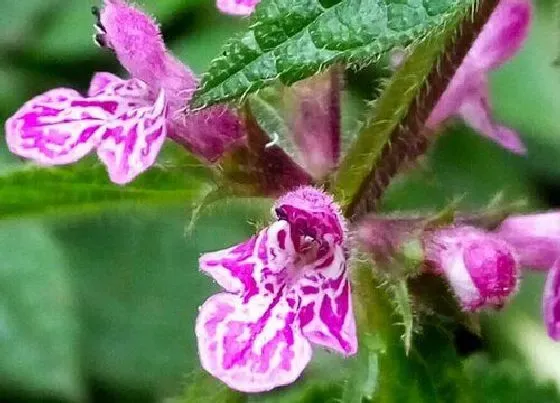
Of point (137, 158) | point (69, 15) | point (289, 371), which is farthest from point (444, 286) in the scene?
point (69, 15)

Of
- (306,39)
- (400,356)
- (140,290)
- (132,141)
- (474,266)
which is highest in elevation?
(306,39)

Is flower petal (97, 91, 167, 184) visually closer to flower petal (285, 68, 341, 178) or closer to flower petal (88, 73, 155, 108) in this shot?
flower petal (88, 73, 155, 108)

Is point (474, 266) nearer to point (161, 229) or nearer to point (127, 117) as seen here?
point (127, 117)

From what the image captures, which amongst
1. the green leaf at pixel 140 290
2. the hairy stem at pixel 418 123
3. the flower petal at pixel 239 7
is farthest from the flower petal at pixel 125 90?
the green leaf at pixel 140 290

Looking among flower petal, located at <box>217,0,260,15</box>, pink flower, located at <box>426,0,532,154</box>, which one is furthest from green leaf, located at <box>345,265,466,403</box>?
flower petal, located at <box>217,0,260,15</box>

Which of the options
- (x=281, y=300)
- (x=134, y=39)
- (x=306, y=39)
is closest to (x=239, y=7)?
(x=134, y=39)

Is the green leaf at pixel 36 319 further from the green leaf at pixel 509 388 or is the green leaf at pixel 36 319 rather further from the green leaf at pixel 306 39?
the green leaf at pixel 306 39
